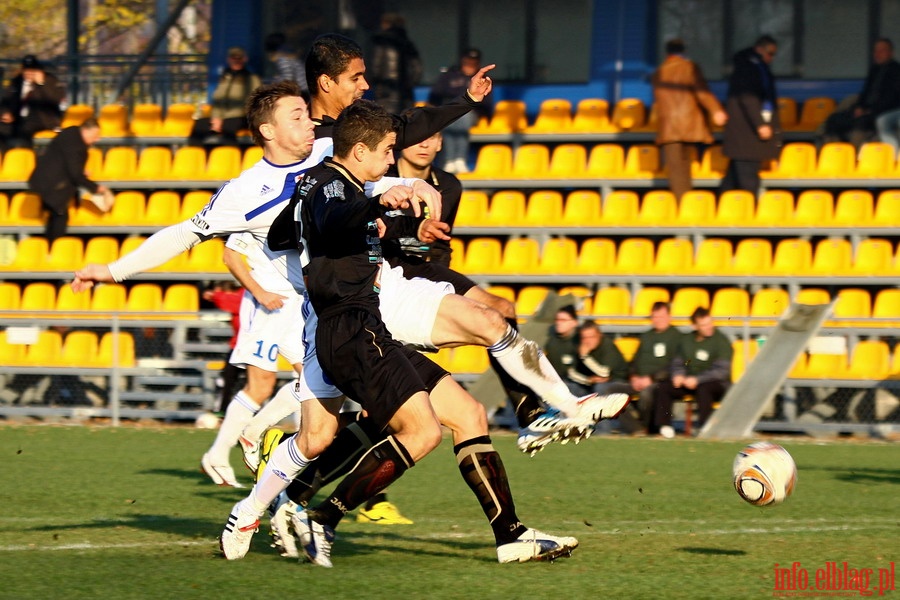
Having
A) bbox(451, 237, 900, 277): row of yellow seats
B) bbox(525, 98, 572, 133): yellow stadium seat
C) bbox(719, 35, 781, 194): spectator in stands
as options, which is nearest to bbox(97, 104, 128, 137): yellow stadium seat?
bbox(525, 98, 572, 133): yellow stadium seat

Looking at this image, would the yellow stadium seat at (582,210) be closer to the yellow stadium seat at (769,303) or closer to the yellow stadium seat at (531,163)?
the yellow stadium seat at (531,163)

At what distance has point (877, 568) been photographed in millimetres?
5949

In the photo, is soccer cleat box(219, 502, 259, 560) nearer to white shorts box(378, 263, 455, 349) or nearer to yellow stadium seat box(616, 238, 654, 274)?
white shorts box(378, 263, 455, 349)

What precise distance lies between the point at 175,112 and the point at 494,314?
13727 mm

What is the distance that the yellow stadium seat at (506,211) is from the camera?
16484mm

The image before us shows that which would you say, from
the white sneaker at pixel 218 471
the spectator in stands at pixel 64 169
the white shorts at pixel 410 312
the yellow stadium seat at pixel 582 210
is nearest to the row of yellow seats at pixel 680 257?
the yellow stadium seat at pixel 582 210

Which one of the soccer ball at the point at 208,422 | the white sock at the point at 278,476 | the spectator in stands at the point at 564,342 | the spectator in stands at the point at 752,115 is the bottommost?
the soccer ball at the point at 208,422

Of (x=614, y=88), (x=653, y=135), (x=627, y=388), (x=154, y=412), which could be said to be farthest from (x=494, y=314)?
(x=614, y=88)

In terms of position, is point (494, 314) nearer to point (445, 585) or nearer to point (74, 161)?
point (445, 585)

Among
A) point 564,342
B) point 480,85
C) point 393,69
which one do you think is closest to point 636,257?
point 564,342

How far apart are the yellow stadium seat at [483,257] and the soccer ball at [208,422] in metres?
3.25

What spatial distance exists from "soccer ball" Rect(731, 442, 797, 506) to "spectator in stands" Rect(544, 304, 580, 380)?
690 cm

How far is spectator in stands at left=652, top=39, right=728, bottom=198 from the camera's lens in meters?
16.0

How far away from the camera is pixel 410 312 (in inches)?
252
